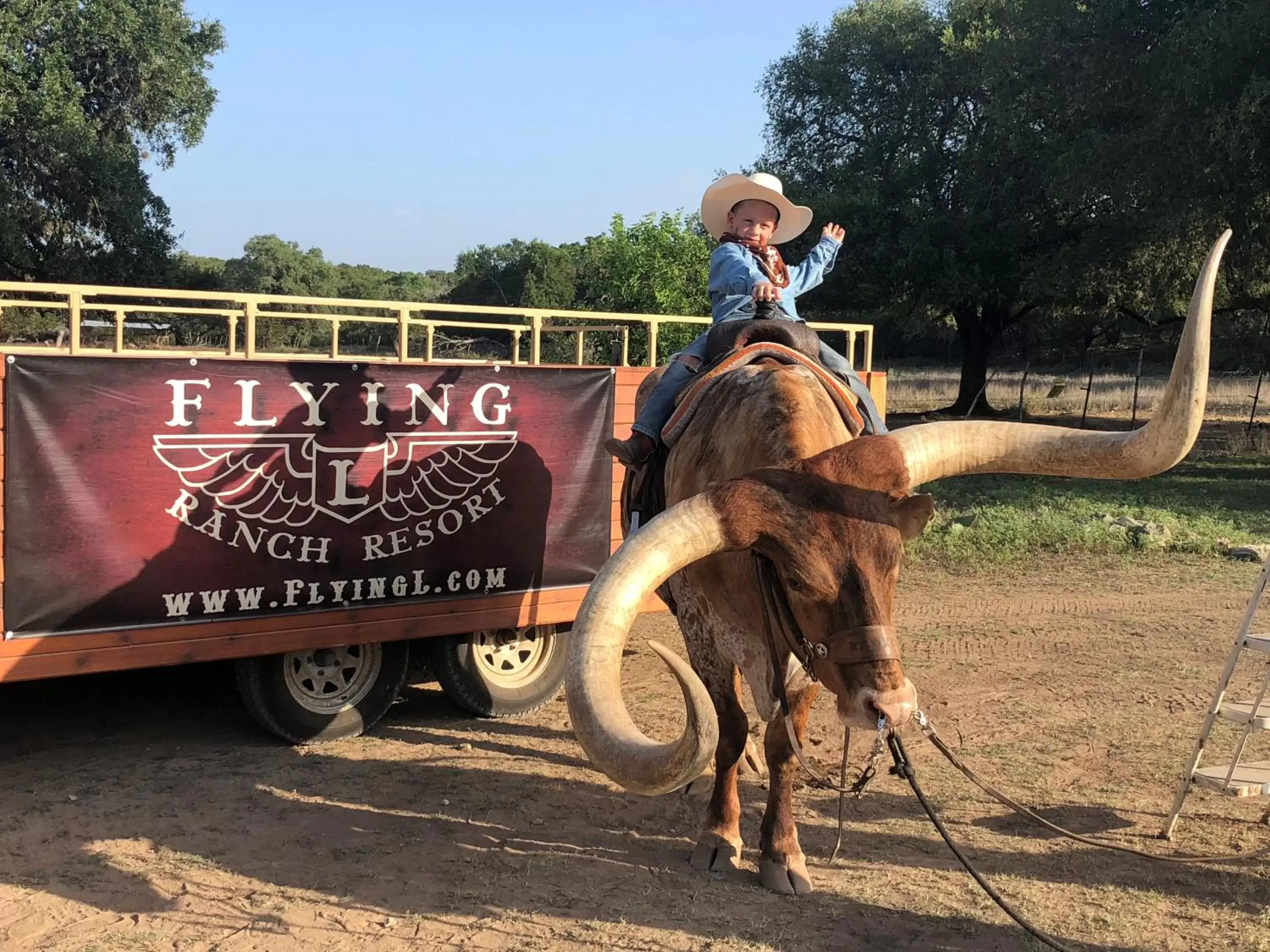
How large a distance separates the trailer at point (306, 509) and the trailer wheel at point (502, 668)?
1cm

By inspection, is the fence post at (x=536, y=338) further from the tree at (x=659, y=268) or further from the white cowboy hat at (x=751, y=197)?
the tree at (x=659, y=268)

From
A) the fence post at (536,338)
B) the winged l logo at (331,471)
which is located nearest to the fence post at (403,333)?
the winged l logo at (331,471)

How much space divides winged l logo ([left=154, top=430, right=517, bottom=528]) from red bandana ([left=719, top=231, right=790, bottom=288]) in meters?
1.88

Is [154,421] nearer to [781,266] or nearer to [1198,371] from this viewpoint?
[781,266]

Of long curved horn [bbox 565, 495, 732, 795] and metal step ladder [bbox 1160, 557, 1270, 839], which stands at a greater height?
long curved horn [bbox 565, 495, 732, 795]

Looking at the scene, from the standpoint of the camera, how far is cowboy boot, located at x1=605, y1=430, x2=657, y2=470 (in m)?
5.60

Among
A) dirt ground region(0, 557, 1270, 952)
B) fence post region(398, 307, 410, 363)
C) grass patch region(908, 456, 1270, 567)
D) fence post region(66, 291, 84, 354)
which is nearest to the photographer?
dirt ground region(0, 557, 1270, 952)

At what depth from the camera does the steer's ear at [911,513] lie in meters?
3.68

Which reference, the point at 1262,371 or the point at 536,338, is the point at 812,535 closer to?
the point at 536,338

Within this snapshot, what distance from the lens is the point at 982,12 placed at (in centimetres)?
2642

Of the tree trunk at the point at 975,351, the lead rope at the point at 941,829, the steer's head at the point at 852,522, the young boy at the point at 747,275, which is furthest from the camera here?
the tree trunk at the point at 975,351

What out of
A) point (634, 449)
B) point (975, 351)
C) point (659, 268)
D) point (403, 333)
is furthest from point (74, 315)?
point (975, 351)

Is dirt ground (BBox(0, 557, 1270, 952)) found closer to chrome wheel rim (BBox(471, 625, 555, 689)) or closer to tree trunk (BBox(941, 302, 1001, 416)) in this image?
chrome wheel rim (BBox(471, 625, 555, 689))

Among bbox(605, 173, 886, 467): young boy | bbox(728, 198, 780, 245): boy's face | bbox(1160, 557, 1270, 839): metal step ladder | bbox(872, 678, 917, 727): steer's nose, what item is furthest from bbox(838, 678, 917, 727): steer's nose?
bbox(728, 198, 780, 245): boy's face
